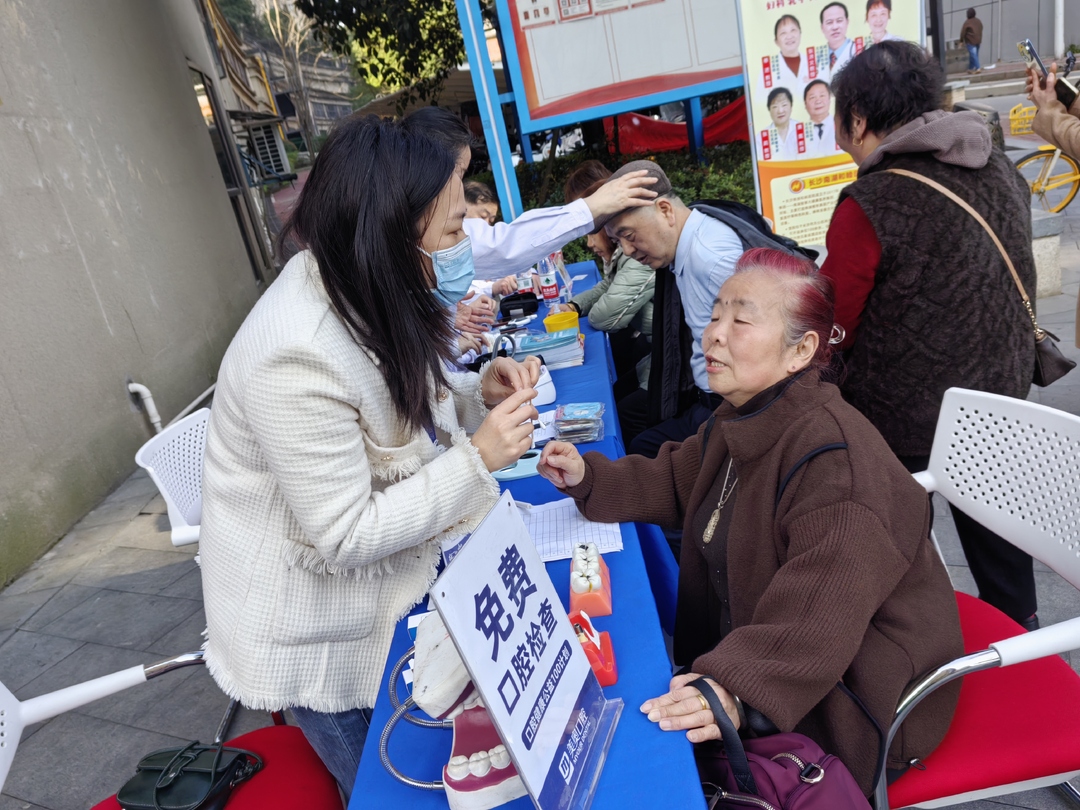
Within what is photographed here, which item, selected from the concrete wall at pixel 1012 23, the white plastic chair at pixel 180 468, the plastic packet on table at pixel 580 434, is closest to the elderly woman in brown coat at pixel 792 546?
the plastic packet on table at pixel 580 434

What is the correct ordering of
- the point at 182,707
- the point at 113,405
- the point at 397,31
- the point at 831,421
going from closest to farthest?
the point at 831,421 → the point at 182,707 → the point at 113,405 → the point at 397,31

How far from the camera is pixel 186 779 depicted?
1570mm

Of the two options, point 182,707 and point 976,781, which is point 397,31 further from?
point 976,781

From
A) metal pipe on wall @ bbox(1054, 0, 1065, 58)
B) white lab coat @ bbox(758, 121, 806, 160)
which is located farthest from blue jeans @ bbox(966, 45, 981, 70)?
white lab coat @ bbox(758, 121, 806, 160)

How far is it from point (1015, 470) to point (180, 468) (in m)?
2.71

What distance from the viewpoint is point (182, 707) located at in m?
2.98

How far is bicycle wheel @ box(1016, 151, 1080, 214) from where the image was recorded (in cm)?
763

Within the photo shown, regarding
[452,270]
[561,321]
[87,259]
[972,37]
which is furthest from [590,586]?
[972,37]

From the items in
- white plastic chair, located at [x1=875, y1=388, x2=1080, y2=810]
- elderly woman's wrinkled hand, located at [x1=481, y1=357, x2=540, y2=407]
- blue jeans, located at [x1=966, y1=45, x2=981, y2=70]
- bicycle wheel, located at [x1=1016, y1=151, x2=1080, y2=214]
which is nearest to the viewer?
white plastic chair, located at [x1=875, y1=388, x2=1080, y2=810]

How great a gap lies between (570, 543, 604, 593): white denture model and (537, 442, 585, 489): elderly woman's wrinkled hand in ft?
0.86

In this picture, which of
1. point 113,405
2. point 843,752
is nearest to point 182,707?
point 843,752

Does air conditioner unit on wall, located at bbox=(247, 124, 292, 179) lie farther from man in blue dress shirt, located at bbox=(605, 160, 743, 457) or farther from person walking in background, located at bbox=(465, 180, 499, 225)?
man in blue dress shirt, located at bbox=(605, 160, 743, 457)

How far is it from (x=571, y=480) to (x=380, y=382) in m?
0.68

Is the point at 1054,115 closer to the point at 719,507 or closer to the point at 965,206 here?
the point at 965,206
